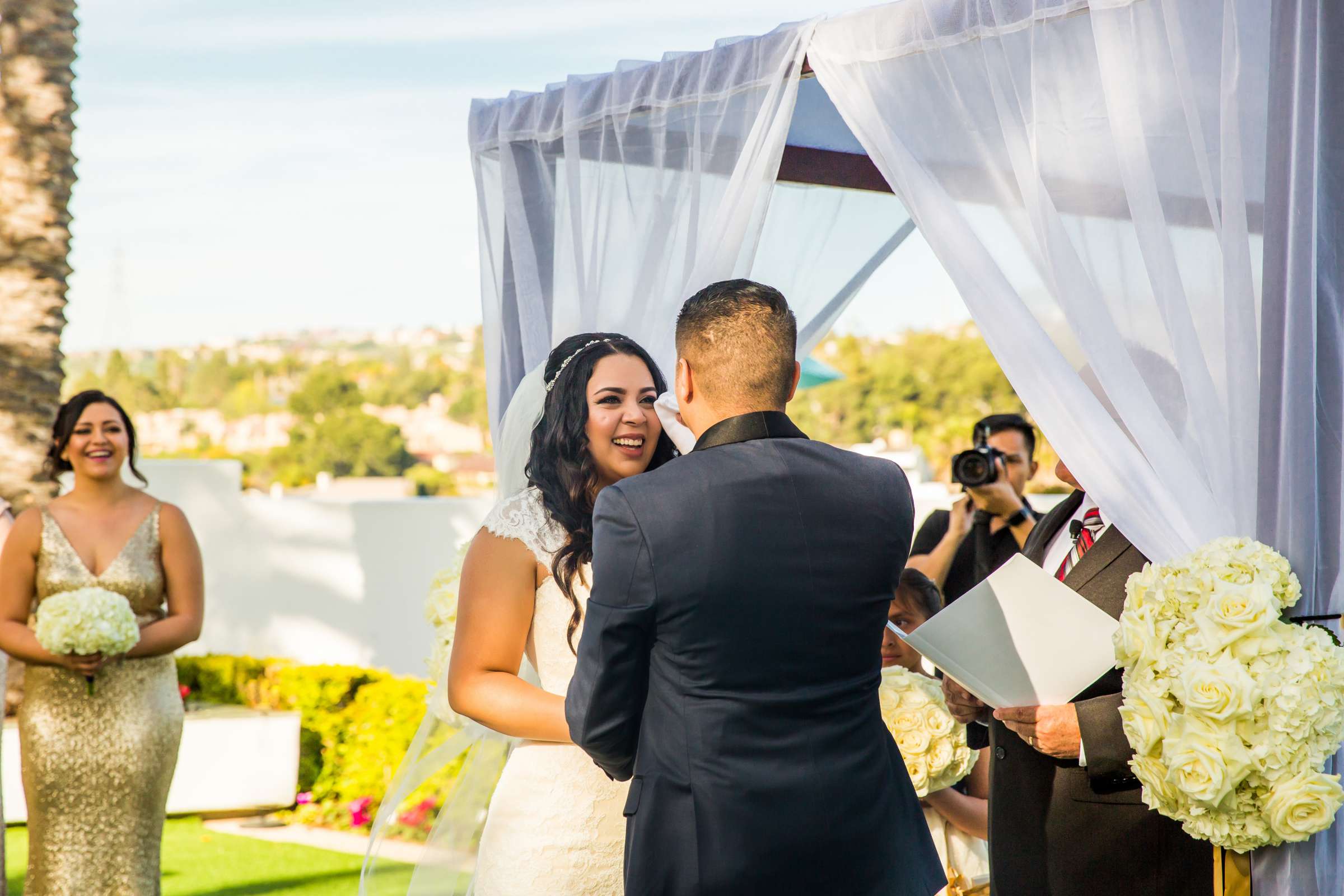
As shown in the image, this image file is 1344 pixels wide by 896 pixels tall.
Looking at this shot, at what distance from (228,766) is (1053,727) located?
5.80 meters

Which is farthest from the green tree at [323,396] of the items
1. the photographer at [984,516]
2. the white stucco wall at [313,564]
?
the photographer at [984,516]

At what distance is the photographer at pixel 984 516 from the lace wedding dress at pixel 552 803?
2.29 metres

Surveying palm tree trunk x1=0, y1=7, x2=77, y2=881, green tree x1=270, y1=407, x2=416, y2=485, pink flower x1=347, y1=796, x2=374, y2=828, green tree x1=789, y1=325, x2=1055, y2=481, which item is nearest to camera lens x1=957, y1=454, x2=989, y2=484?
pink flower x1=347, y1=796, x2=374, y2=828

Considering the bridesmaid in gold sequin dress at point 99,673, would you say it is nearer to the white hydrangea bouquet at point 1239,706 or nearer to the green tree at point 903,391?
the white hydrangea bouquet at point 1239,706

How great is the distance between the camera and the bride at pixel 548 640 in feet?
9.04

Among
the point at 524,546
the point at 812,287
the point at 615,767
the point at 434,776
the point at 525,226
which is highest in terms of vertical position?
the point at 525,226

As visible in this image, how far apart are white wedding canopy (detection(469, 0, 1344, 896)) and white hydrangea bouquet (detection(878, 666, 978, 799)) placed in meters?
0.79

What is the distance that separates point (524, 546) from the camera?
111 inches

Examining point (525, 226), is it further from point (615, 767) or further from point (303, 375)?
point (303, 375)

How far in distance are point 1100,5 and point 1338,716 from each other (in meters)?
1.45

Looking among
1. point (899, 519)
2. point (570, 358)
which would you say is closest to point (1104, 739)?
point (899, 519)

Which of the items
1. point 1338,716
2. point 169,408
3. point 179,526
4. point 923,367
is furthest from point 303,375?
point 1338,716

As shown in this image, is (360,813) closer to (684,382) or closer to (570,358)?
(570,358)

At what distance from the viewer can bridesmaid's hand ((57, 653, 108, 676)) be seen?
4.59m
